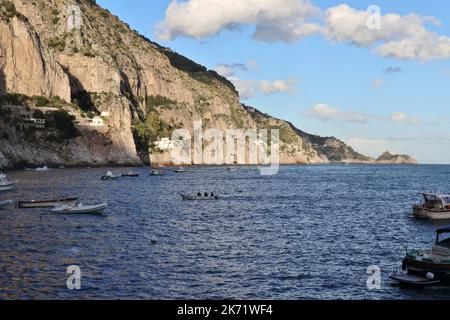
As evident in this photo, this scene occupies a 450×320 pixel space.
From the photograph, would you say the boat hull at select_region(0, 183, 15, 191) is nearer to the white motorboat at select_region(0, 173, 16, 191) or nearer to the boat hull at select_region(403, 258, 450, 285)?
the white motorboat at select_region(0, 173, 16, 191)

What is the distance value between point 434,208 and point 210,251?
119ft

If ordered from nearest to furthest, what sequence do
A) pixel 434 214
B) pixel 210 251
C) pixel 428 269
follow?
pixel 428 269
pixel 210 251
pixel 434 214

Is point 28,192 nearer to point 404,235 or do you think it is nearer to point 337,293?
point 404,235

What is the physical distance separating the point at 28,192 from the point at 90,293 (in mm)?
69373

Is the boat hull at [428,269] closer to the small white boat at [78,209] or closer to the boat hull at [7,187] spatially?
the small white boat at [78,209]

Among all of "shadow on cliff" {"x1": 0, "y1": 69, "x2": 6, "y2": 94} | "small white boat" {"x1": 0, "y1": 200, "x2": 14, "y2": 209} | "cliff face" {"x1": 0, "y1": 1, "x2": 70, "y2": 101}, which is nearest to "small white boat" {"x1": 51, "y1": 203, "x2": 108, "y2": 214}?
"small white boat" {"x1": 0, "y1": 200, "x2": 14, "y2": 209}

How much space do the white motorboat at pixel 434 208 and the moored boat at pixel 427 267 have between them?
3396 cm

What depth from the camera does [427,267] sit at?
34.5 meters

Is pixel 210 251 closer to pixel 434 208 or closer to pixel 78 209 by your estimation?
pixel 78 209

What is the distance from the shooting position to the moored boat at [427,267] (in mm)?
33906

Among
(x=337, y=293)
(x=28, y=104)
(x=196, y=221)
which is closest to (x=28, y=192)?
(x=196, y=221)

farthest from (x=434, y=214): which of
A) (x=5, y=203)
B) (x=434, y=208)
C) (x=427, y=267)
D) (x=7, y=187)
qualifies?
(x=7, y=187)
